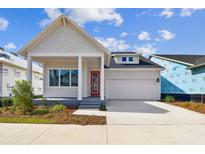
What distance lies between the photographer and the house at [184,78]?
19156 mm

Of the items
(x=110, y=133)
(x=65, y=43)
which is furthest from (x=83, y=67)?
(x=110, y=133)

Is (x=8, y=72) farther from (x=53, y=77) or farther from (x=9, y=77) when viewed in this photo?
(x=53, y=77)

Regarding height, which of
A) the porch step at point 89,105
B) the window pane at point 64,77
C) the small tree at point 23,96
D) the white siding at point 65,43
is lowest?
the porch step at point 89,105

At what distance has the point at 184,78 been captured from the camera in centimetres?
2197

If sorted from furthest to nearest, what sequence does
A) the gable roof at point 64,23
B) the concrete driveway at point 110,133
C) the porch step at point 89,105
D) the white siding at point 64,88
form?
1. the white siding at point 64,88
2. the gable roof at point 64,23
3. the porch step at point 89,105
4. the concrete driveway at point 110,133

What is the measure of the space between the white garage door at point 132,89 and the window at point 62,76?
213 inches

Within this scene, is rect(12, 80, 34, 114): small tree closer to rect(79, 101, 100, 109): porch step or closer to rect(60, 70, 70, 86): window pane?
rect(79, 101, 100, 109): porch step

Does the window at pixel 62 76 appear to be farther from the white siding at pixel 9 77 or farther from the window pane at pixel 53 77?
the white siding at pixel 9 77

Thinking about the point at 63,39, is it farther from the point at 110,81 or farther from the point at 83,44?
the point at 110,81

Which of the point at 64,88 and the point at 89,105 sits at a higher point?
the point at 64,88

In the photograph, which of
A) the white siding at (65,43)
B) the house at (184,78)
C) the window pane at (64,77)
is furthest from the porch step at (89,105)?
→ the house at (184,78)

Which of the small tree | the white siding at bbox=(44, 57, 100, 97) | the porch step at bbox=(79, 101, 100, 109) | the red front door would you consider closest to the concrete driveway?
the small tree

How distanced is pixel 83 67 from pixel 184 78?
434 inches
